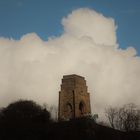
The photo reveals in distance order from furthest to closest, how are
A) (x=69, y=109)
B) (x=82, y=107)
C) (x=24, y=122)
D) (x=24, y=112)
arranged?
(x=82, y=107) → (x=69, y=109) → (x=24, y=112) → (x=24, y=122)

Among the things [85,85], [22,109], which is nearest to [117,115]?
[85,85]

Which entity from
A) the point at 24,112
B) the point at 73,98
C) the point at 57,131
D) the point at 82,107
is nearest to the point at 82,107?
the point at 82,107

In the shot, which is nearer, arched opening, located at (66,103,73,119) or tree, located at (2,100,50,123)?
tree, located at (2,100,50,123)

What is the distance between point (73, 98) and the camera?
208 feet

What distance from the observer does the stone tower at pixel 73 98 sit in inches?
2490

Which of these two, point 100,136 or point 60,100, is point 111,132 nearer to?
point 100,136

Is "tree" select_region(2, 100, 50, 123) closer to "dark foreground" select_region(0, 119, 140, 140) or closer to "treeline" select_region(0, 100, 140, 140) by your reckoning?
"treeline" select_region(0, 100, 140, 140)

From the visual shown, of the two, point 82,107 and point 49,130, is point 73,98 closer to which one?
point 82,107

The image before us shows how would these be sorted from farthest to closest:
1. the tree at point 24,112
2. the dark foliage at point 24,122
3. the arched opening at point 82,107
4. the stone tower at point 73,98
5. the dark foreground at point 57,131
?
the arched opening at point 82,107
the stone tower at point 73,98
the tree at point 24,112
the dark foliage at point 24,122
the dark foreground at point 57,131

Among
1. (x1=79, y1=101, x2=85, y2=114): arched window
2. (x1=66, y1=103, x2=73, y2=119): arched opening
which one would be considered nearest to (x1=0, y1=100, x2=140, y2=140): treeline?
(x1=66, y1=103, x2=73, y2=119): arched opening

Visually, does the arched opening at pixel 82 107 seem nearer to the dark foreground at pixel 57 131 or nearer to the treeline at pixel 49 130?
the treeline at pixel 49 130

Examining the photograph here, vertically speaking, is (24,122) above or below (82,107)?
below

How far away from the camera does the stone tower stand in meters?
63.2

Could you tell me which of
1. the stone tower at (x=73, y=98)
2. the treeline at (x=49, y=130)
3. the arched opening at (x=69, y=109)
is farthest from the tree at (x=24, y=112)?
the arched opening at (x=69, y=109)
